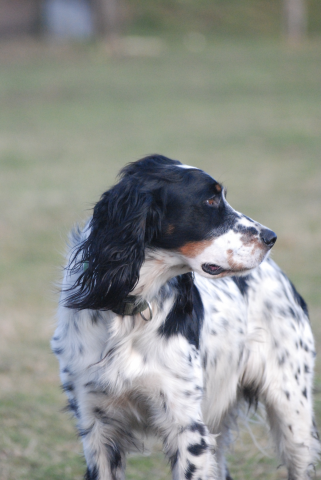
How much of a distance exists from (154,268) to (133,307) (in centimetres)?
19

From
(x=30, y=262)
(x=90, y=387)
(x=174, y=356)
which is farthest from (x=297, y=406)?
(x=30, y=262)

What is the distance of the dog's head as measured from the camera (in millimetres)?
2904

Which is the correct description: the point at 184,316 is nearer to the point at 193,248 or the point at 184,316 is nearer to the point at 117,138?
the point at 193,248

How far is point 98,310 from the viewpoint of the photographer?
9.93 feet

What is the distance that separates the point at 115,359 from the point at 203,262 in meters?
0.57

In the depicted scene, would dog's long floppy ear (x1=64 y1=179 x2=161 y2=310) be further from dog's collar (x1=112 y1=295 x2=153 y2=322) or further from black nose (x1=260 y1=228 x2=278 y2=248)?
black nose (x1=260 y1=228 x2=278 y2=248)

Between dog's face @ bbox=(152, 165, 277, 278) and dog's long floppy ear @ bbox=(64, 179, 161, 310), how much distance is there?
8 cm

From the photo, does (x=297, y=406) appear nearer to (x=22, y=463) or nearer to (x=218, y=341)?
(x=218, y=341)

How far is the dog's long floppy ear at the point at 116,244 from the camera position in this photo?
2896mm

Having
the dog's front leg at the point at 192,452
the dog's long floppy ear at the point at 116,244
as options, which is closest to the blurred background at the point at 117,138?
the dog's long floppy ear at the point at 116,244

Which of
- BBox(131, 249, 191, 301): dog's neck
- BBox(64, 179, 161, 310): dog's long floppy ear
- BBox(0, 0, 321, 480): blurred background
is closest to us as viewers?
BBox(64, 179, 161, 310): dog's long floppy ear

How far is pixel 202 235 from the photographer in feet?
9.80

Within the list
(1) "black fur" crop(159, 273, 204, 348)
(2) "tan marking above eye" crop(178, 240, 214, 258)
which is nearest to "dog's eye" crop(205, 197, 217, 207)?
(2) "tan marking above eye" crop(178, 240, 214, 258)

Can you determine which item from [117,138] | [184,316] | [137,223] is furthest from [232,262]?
[117,138]
